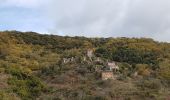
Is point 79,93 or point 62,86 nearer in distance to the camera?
point 79,93

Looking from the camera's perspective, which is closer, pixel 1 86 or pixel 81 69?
pixel 1 86

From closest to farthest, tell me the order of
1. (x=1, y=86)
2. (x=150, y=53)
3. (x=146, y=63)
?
(x=1, y=86)
(x=146, y=63)
(x=150, y=53)

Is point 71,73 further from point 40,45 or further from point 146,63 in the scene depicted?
point 40,45

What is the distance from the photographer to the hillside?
5872 cm

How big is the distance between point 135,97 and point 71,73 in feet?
44.8

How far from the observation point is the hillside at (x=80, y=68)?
58.7m

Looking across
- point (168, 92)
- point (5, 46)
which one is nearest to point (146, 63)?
point (168, 92)

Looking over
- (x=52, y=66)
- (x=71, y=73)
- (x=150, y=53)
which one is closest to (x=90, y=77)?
(x=71, y=73)

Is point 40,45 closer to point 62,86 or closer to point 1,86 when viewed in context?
point 62,86

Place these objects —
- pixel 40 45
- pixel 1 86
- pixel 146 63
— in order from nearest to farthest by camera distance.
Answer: pixel 1 86 < pixel 146 63 < pixel 40 45

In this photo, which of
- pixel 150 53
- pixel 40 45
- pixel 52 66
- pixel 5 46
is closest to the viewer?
pixel 52 66

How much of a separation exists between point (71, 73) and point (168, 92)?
14.0 metres

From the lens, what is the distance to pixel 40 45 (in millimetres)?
103062

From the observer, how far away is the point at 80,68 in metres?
71.8
